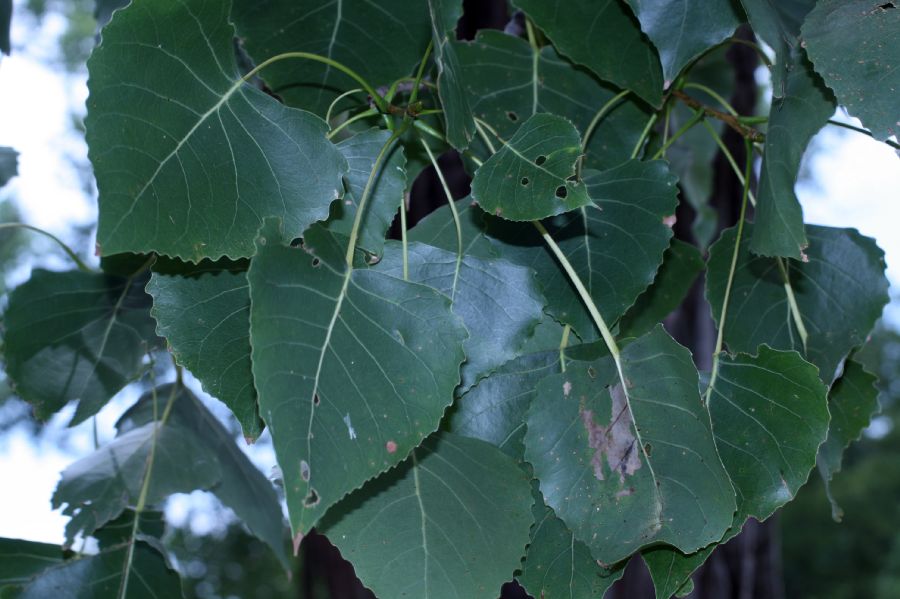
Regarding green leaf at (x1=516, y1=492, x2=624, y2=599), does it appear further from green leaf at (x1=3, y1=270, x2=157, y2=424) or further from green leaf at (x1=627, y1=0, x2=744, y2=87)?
green leaf at (x1=3, y1=270, x2=157, y2=424)

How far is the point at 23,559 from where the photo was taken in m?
0.85

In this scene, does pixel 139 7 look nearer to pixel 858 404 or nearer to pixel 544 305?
pixel 544 305

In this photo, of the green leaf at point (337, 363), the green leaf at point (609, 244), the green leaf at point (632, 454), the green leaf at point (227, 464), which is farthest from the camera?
the green leaf at point (227, 464)

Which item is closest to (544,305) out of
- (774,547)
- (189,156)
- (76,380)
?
(189,156)

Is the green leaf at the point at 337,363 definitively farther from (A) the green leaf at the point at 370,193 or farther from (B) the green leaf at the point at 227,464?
(B) the green leaf at the point at 227,464

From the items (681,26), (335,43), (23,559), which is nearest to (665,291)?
(681,26)

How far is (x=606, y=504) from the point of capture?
0.57 metres

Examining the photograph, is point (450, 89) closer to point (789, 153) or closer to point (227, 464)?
point (789, 153)

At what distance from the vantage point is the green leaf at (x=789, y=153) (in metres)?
0.61

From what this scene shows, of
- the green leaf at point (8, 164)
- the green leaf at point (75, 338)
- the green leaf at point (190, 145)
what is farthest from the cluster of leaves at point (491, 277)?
the green leaf at point (8, 164)

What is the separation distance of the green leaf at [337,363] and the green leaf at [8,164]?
0.60 meters

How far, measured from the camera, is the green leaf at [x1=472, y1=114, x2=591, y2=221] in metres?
0.58

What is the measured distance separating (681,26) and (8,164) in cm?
74

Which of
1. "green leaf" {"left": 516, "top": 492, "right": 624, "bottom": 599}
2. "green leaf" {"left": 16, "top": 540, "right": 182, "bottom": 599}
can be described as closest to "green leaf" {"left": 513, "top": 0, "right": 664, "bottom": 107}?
"green leaf" {"left": 516, "top": 492, "right": 624, "bottom": 599}
